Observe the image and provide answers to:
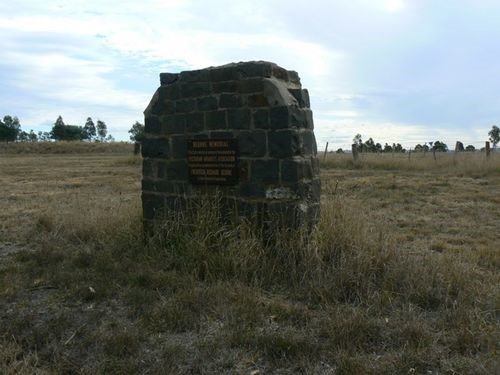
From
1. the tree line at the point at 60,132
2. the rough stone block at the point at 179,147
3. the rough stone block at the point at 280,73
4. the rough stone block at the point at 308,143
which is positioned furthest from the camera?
the tree line at the point at 60,132

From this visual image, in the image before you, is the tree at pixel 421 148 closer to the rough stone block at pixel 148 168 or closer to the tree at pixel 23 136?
the rough stone block at pixel 148 168

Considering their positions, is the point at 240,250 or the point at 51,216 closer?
the point at 240,250

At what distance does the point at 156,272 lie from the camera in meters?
5.63

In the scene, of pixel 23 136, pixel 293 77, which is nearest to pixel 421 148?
pixel 293 77

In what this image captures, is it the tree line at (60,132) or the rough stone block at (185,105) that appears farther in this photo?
the tree line at (60,132)

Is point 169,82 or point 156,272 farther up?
point 169,82

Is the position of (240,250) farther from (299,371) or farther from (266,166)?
(299,371)

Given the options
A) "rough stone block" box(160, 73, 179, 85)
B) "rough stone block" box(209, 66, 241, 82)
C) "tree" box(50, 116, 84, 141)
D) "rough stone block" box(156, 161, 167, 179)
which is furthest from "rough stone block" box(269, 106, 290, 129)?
"tree" box(50, 116, 84, 141)

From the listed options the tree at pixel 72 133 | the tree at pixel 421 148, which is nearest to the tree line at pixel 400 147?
the tree at pixel 421 148

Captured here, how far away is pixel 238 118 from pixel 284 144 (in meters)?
0.74

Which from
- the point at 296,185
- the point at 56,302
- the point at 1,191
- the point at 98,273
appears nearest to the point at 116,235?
the point at 98,273

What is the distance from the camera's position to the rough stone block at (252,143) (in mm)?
5949

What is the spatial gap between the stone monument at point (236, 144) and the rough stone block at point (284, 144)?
0.4 inches

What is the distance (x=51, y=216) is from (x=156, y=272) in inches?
174
